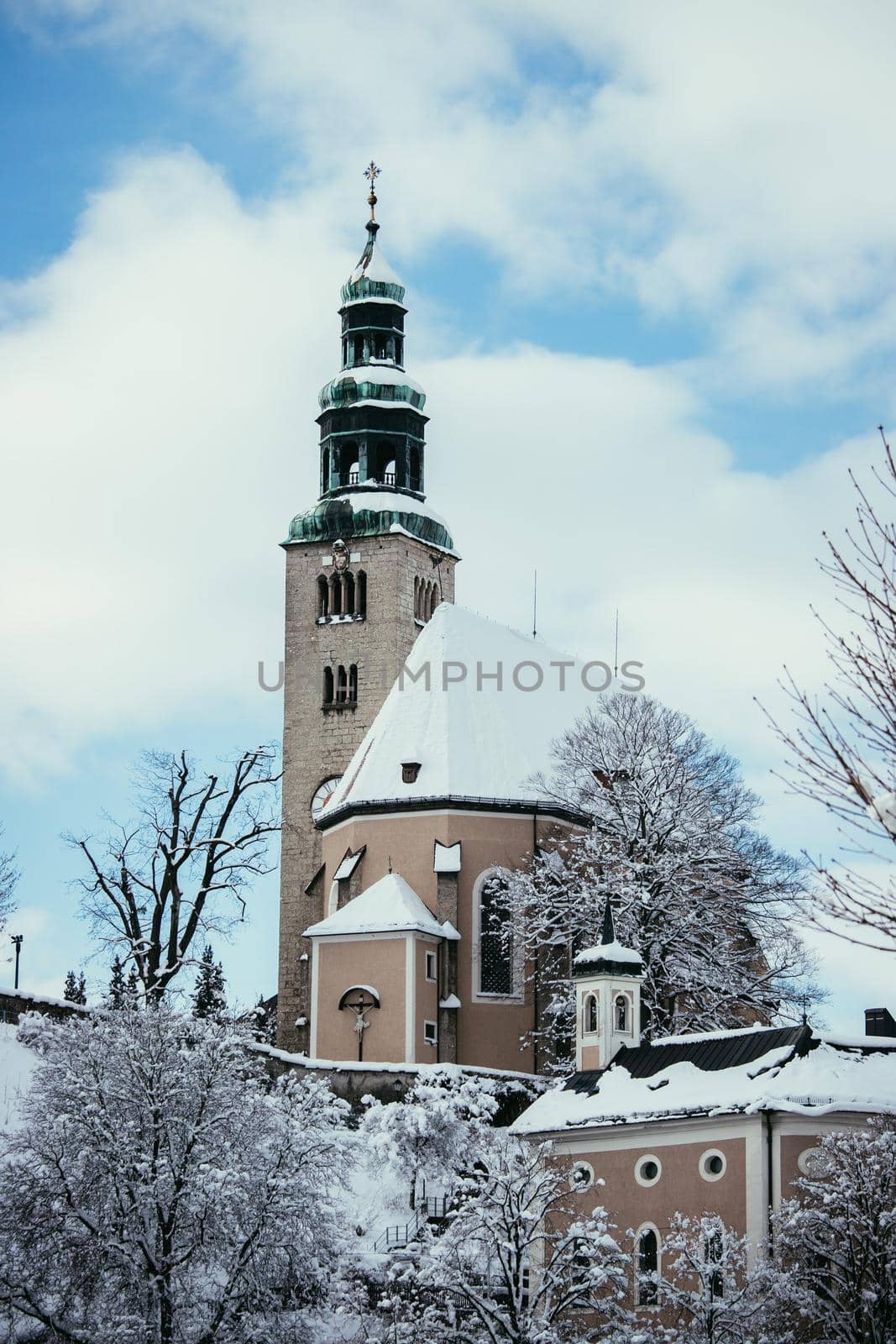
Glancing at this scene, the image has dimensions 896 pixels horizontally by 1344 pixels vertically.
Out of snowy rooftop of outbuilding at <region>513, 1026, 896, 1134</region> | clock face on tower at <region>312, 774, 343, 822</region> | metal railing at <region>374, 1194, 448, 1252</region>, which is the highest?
clock face on tower at <region>312, 774, 343, 822</region>

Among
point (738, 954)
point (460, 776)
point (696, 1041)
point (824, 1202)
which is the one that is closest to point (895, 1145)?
point (824, 1202)

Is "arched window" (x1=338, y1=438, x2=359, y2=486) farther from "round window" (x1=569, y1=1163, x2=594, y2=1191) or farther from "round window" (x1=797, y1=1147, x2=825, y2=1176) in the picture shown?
"round window" (x1=797, y1=1147, x2=825, y2=1176)

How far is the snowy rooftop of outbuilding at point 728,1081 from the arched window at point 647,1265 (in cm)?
202

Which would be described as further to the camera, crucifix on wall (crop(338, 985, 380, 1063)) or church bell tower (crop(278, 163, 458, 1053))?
church bell tower (crop(278, 163, 458, 1053))

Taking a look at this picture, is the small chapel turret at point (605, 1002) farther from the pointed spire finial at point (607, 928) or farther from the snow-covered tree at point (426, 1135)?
the snow-covered tree at point (426, 1135)

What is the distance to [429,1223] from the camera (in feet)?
131

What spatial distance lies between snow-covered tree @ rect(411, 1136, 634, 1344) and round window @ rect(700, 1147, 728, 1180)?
2391 mm

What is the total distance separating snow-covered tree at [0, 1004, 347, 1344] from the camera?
32219 mm

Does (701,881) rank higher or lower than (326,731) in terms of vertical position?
lower

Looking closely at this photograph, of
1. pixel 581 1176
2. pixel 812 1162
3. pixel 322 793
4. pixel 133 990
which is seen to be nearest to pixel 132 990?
pixel 133 990

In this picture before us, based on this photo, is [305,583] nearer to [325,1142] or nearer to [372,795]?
[372,795]

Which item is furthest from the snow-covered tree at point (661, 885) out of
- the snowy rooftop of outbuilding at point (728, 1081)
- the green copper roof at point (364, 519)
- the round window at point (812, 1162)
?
the green copper roof at point (364, 519)

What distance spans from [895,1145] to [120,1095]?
482 inches

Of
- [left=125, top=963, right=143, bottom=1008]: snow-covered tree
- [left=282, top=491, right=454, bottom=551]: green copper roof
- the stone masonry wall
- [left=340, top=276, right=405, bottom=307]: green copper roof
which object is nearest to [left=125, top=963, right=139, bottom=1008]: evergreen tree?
[left=125, top=963, right=143, bottom=1008]: snow-covered tree
